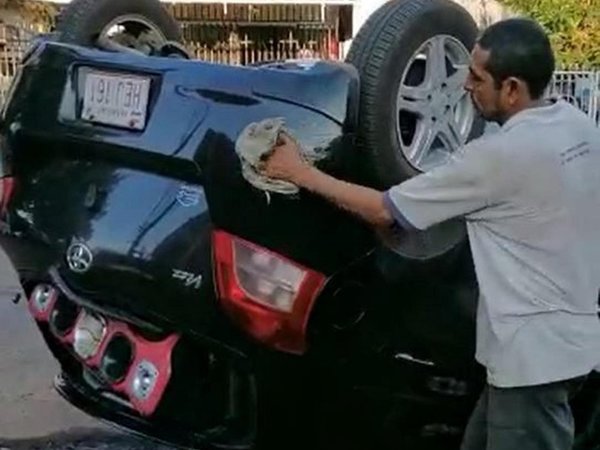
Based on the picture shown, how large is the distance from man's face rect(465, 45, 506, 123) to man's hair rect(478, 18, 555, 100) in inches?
0.6

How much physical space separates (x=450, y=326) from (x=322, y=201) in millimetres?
617

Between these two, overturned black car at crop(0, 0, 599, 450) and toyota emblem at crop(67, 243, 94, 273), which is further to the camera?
toyota emblem at crop(67, 243, 94, 273)

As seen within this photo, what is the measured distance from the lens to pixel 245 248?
9.41 ft

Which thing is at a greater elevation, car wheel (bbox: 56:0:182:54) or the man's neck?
car wheel (bbox: 56:0:182:54)

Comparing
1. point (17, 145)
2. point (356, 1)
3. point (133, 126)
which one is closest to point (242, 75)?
point (133, 126)

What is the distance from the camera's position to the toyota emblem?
307cm

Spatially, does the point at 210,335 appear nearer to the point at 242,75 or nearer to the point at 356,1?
the point at 242,75

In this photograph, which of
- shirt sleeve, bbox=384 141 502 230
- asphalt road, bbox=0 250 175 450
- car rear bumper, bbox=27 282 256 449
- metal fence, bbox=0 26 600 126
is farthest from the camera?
metal fence, bbox=0 26 600 126

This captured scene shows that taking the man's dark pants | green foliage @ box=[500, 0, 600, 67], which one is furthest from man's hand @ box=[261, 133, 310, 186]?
green foliage @ box=[500, 0, 600, 67]

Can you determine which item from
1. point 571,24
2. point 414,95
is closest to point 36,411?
point 414,95

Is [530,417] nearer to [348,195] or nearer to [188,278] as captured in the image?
[348,195]

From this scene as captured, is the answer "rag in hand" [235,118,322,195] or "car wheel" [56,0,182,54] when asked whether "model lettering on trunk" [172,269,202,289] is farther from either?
"car wheel" [56,0,182,54]

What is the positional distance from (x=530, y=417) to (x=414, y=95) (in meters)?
0.98

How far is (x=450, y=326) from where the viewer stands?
3.23 metres
